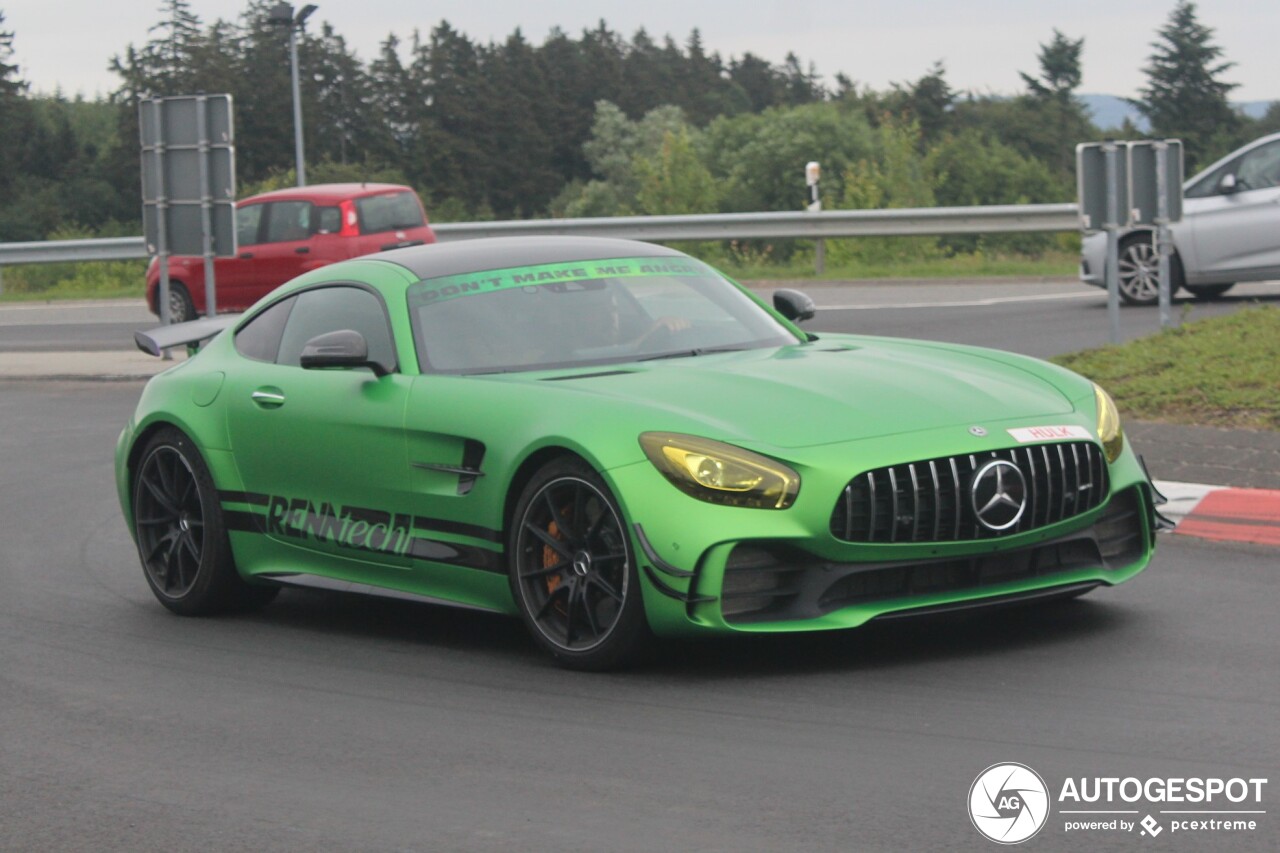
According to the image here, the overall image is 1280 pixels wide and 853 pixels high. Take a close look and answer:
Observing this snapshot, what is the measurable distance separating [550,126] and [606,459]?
131303 millimetres

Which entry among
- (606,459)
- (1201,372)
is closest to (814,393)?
(606,459)

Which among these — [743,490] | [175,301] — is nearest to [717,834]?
[743,490]

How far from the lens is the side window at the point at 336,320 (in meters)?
7.18

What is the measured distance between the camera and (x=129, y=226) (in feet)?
307

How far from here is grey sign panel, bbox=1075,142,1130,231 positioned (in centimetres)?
1369

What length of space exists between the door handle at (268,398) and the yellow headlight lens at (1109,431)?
2.98m

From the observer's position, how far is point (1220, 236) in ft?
61.7

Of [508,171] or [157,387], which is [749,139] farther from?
[157,387]

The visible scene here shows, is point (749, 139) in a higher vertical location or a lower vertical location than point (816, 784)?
higher

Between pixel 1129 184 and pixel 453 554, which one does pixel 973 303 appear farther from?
pixel 453 554

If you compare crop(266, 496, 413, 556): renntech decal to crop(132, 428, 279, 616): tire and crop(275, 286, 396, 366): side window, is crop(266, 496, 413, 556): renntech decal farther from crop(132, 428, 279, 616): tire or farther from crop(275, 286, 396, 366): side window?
crop(275, 286, 396, 366): side window

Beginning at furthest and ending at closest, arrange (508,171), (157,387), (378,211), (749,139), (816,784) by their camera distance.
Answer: (508,171) → (749,139) → (378,211) → (157,387) → (816,784)

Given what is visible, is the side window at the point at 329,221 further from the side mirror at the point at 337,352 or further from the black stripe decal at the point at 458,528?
the black stripe decal at the point at 458,528

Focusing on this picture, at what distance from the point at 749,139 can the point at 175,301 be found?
62.8 meters
